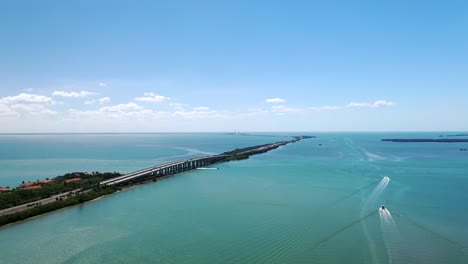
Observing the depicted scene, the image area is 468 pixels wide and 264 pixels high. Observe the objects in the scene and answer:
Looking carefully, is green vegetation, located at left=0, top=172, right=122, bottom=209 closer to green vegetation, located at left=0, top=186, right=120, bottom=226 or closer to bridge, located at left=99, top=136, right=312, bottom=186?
bridge, located at left=99, top=136, right=312, bottom=186

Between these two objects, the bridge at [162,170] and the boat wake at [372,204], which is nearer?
the boat wake at [372,204]

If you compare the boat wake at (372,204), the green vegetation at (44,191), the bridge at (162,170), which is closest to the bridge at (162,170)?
the bridge at (162,170)

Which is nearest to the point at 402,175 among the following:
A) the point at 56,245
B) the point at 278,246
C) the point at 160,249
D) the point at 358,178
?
the point at 358,178

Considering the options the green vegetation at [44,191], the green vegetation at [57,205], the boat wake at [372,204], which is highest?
the green vegetation at [44,191]

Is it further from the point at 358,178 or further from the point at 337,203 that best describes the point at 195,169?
the point at 337,203

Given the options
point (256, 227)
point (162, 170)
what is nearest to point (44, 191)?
point (162, 170)

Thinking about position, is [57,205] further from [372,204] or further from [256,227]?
[372,204]

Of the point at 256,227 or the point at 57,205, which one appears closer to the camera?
the point at 256,227

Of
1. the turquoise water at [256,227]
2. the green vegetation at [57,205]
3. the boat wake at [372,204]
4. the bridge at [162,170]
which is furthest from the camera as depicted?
the bridge at [162,170]

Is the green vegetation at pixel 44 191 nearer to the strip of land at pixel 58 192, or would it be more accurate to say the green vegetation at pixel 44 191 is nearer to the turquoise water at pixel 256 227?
the strip of land at pixel 58 192
